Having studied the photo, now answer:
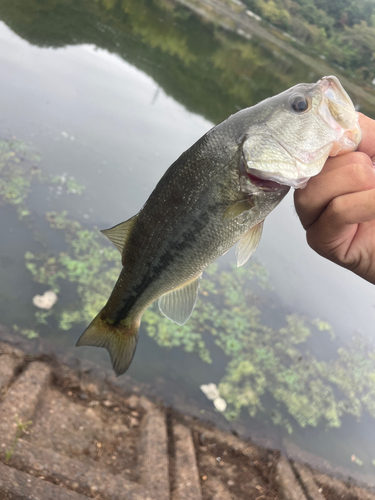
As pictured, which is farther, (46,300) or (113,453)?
(46,300)

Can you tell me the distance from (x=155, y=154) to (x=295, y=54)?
39.2 m

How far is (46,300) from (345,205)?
125 inches

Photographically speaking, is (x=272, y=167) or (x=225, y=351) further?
(x=225, y=351)

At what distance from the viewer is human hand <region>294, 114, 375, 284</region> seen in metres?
1.38

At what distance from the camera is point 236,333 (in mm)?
4176

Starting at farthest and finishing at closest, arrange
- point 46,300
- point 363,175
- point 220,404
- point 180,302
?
point 46,300, point 220,404, point 180,302, point 363,175

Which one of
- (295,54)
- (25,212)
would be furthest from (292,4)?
(25,212)

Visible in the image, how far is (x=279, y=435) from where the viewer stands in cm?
348

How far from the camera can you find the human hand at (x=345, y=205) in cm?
138

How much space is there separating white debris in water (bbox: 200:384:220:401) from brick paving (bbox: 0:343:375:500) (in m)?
0.41

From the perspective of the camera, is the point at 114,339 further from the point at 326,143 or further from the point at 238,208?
the point at 326,143

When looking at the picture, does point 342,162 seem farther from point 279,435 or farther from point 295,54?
point 295,54

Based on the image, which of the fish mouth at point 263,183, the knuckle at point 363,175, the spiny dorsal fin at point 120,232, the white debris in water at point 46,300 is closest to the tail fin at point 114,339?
the spiny dorsal fin at point 120,232

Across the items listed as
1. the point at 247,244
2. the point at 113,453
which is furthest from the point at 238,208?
the point at 113,453
